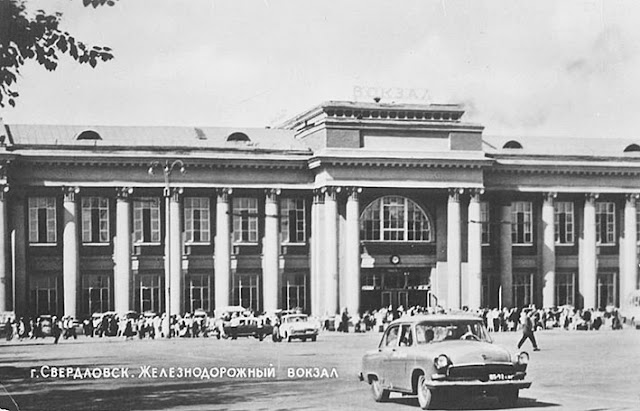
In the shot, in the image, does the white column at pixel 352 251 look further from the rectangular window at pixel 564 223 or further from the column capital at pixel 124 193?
the rectangular window at pixel 564 223

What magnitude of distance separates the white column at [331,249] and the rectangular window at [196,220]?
5464mm

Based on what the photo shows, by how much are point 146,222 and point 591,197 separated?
2085 cm

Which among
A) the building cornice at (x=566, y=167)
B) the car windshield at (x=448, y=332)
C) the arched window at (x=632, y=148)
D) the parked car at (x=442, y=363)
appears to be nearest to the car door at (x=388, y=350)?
the parked car at (x=442, y=363)

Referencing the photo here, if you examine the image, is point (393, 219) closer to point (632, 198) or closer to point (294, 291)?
point (294, 291)

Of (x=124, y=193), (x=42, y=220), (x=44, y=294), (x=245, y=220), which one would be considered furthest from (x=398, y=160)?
(x=44, y=294)

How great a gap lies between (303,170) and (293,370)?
30.3 m

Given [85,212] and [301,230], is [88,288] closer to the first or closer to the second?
[85,212]

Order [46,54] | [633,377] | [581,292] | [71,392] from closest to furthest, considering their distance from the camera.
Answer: [46,54]
[71,392]
[633,377]
[581,292]

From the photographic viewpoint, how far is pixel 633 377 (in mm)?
23625

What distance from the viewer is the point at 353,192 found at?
54188 mm

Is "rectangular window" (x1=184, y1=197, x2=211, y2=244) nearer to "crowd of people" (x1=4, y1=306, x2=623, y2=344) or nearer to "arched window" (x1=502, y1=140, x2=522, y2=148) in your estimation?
"crowd of people" (x1=4, y1=306, x2=623, y2=344)

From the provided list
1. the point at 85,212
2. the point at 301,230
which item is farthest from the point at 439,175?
the point at 85,212

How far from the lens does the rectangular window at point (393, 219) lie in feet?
182

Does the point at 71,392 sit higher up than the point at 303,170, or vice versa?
the point at 303,170
